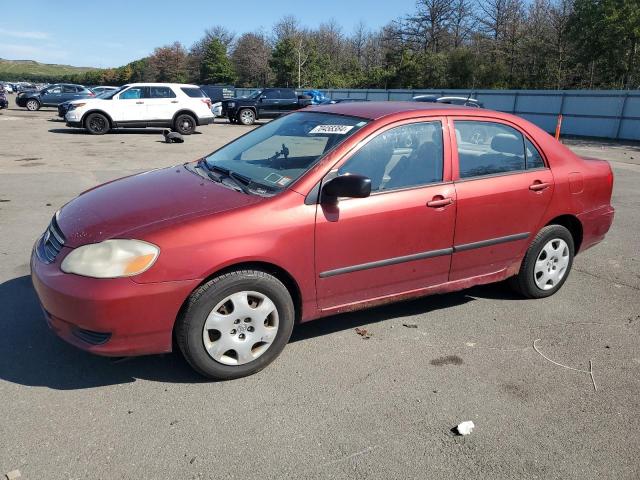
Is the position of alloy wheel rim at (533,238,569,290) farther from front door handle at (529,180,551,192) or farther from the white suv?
the white suv

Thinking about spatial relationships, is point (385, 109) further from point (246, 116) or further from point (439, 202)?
point (246, 116)

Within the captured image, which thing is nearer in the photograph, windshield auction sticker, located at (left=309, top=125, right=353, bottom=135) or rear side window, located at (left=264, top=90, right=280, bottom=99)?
windshield auction sticker, located at (left=309, top=125, right=353, bottom=135)

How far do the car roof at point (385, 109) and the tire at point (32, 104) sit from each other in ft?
115

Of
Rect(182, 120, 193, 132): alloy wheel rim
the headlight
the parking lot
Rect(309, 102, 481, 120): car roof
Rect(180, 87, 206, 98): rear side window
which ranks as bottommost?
Rect(182, 120, 193, 132): alloy wheel rim

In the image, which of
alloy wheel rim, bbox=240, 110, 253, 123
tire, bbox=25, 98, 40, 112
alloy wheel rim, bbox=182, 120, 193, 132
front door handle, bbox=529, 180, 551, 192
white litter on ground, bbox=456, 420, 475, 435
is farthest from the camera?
tire, bbox=25, 98, 40, 112

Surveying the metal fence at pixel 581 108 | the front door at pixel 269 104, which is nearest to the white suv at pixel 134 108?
the front door at pixel 269 104

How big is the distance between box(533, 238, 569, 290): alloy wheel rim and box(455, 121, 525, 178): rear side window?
77 centimetres

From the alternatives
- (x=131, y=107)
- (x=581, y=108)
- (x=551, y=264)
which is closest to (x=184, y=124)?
(x=131, y=107)

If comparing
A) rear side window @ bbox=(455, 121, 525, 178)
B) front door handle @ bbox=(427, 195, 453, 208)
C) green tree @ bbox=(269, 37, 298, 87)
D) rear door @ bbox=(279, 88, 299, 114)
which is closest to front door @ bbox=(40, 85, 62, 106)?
rear door @ bbox=(279, 88, 299, 114)

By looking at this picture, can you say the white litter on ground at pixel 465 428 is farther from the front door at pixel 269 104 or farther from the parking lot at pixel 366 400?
the front door at pixel 269 104

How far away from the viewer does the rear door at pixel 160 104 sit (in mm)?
18922

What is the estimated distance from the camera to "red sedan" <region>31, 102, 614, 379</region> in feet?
9.62

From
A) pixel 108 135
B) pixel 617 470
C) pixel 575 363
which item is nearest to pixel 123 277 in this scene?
pixel 617 470

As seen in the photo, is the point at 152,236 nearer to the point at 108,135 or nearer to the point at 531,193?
the point at 531,193
